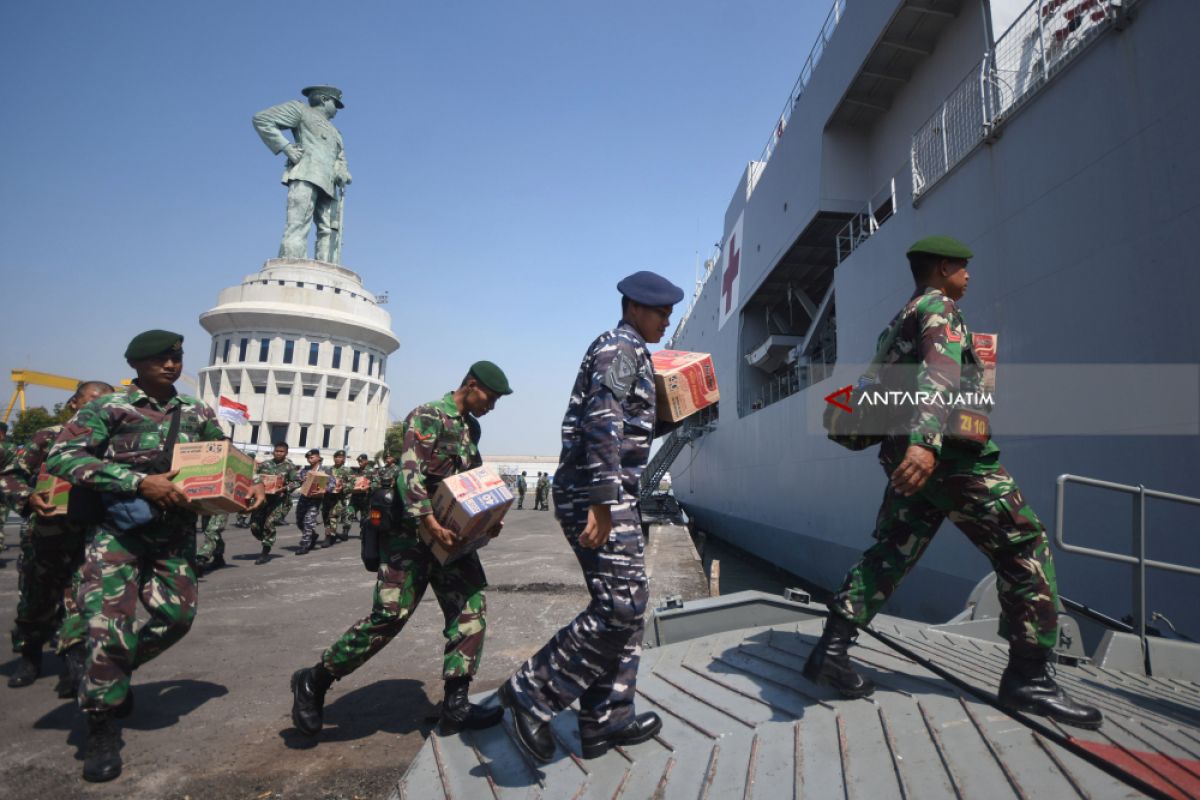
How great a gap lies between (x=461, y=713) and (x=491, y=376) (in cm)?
135

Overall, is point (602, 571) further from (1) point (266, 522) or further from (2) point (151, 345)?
(1) point (266, 522)

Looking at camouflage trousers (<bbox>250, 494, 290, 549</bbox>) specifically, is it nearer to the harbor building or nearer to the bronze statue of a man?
the harbor building

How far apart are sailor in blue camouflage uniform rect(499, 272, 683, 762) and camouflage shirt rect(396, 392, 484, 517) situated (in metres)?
0.77

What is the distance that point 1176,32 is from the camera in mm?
3605

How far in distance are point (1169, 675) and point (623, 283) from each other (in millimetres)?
2795

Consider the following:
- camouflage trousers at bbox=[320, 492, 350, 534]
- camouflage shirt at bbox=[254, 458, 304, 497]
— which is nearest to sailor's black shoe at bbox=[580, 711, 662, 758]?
camouflage shirt at bbox=[254, 458, 304, 497]

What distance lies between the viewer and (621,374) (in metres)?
1.90

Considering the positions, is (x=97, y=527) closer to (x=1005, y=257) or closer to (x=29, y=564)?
(x=29, y=564)

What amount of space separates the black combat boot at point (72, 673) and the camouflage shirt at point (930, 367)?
336cm

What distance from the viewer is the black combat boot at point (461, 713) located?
2.05 m

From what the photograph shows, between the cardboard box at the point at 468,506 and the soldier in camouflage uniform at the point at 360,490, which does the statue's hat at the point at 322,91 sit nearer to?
the soldier in camouflage uniform at the point at 360,490

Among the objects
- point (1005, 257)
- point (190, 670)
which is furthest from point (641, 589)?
point (1005, 257)

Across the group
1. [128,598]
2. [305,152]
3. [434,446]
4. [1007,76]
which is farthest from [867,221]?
[305,152]

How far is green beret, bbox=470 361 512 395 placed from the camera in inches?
106
